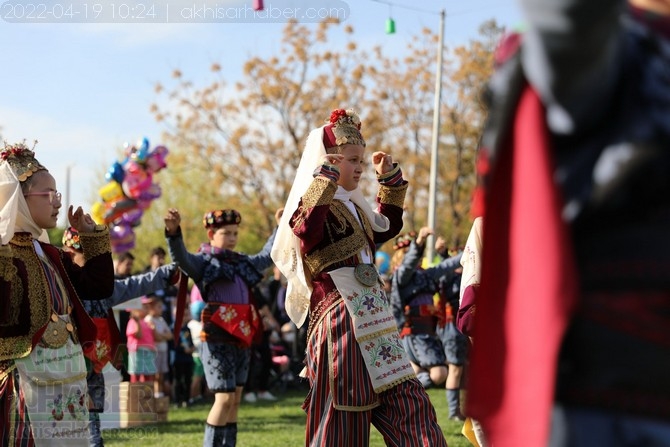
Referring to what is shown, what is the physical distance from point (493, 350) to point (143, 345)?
31.5ft

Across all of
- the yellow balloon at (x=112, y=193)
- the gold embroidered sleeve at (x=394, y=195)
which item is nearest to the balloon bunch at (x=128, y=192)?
the yellow balloon at (x=112, y=193)

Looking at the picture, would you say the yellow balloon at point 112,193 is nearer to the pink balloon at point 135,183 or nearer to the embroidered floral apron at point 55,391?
the pink balloon at point 135,183

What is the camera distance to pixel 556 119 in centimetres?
204

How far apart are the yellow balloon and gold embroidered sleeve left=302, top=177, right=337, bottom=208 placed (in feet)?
25.8

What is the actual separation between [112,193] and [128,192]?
20 centimetres

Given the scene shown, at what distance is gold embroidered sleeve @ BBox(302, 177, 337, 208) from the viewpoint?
4984 mm

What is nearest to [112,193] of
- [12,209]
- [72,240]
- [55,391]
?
[72,240]

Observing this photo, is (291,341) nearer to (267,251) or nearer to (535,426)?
(267,251)

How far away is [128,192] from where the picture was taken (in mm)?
12578

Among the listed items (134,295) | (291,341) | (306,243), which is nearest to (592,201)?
(306,243)

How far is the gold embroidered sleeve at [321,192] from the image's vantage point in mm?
4984

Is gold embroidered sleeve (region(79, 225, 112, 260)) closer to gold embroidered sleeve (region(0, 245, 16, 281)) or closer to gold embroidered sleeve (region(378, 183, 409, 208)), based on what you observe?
gold embroidered sleeve (region(0, 245, 16, 281))

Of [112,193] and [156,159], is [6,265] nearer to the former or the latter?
[112,193]

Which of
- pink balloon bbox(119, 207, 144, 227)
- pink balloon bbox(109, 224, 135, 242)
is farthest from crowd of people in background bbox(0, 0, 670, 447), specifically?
pink balloon bbox(119, 207, 144, 227)
